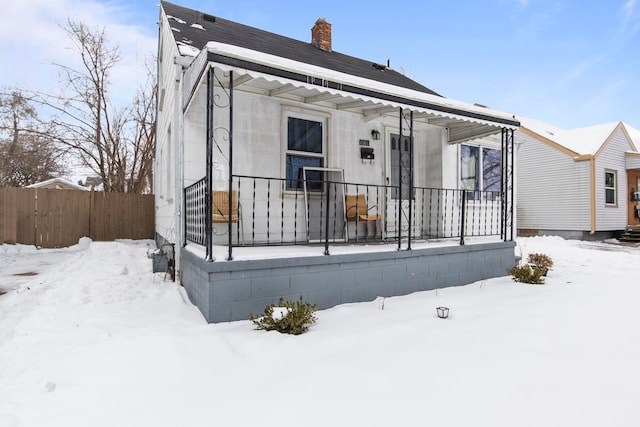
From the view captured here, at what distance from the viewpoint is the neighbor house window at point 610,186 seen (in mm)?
12998

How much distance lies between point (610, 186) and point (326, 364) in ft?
50.3

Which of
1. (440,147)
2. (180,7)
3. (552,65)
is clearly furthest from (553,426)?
(552,65)

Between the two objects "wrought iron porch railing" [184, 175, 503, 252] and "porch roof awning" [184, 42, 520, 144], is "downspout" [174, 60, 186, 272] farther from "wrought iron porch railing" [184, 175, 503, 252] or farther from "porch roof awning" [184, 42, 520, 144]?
"porch roof awning" [184, 42, 520, 144]

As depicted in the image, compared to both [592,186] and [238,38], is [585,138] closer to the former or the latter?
[592,186]

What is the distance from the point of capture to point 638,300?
4316mm

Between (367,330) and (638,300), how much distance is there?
366cm

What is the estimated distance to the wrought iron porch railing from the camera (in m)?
4.54

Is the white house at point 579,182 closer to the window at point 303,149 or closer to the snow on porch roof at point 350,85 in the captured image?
the snow on porch roof at point 350,85

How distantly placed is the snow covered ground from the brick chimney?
643 centimetres

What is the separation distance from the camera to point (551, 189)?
1326 centimetres

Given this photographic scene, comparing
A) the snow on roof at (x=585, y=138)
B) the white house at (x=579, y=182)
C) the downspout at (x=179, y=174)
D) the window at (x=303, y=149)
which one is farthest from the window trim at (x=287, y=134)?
the white house at (x=579, y=182)

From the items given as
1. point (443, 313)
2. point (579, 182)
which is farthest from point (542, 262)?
point (579, 182)

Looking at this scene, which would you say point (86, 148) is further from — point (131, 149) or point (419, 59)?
point (419, 59)

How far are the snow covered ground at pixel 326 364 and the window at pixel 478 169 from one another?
11.3 ft
